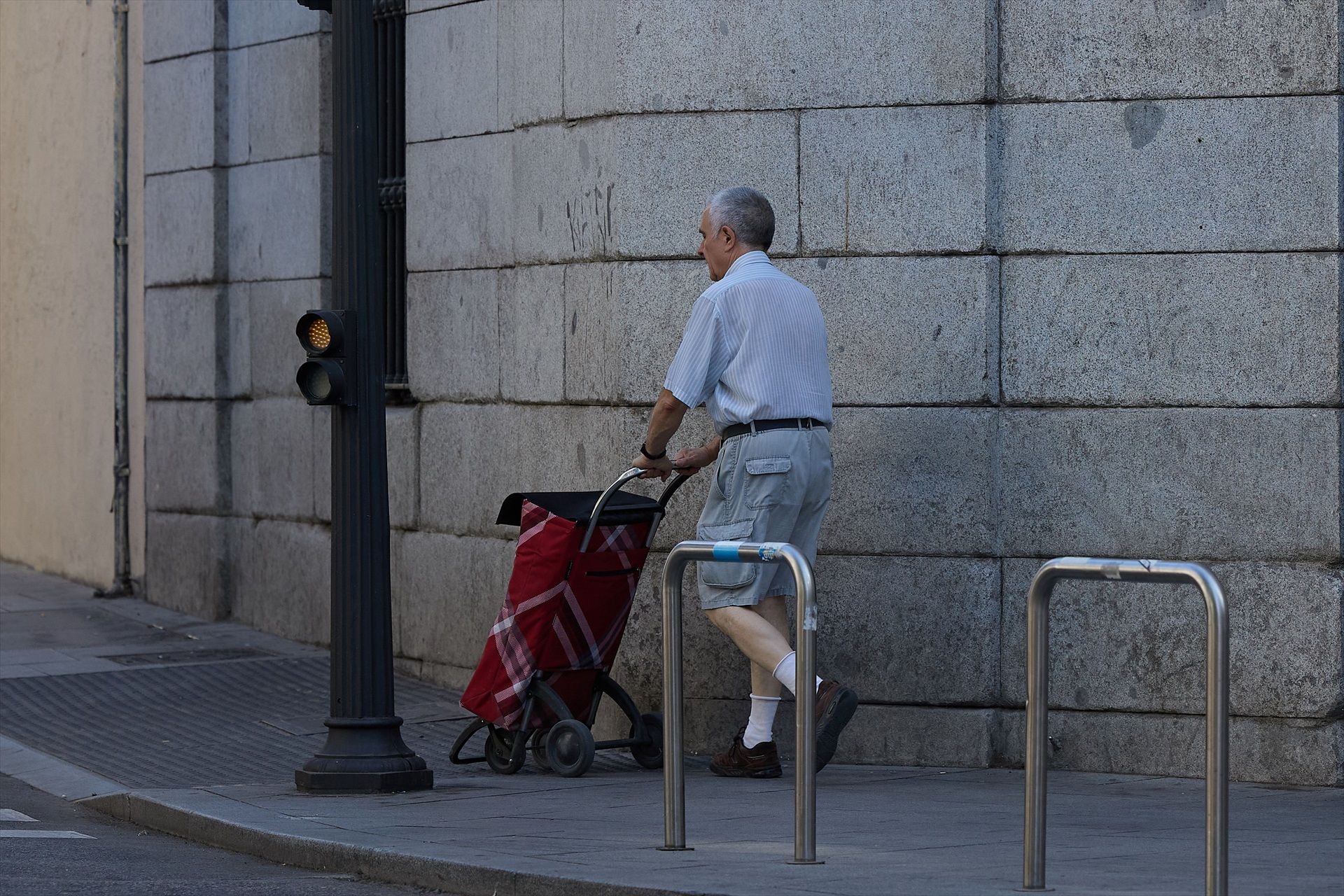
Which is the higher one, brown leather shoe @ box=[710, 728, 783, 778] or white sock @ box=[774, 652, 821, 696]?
white sock @ box=[774, 652, 821, 696]

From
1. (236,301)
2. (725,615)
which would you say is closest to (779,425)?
(725,615)

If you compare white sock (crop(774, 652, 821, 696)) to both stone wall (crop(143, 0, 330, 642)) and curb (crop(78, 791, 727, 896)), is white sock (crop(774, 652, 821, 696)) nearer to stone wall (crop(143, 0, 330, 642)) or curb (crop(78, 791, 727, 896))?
curb (crop(78, 791, 727, 896))

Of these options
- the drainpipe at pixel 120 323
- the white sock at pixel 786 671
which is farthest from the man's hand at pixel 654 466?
the drainpipe at pixel 120 323

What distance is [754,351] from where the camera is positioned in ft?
24.3

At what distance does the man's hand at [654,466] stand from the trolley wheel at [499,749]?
1148 mm

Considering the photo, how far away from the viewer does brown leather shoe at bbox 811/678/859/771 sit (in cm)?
715

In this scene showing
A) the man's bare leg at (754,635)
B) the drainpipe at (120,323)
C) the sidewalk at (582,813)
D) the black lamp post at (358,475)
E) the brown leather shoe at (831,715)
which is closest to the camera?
the sidewalk at (582,813)

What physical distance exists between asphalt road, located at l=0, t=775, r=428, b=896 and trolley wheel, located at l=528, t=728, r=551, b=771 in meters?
1.40

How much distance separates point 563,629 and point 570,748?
0.45 m

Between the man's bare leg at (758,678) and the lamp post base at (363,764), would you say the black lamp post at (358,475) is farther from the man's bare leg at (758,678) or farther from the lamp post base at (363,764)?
the man's bare leg at (758,678)

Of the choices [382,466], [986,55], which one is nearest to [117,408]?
[382,466]

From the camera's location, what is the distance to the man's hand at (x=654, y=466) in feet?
24.8

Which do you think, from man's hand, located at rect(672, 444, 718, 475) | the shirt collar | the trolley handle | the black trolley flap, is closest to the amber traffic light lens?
the black trolley flap

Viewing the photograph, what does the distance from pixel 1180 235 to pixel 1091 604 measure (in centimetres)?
140
